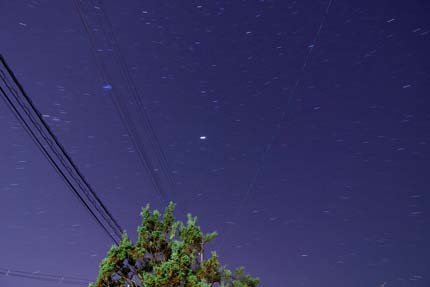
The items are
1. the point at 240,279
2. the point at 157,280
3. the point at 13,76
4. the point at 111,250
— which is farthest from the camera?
the point at 240,279

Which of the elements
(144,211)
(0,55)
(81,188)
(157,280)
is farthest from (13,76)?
(157,280)

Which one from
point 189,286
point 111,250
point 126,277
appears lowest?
point 189,286

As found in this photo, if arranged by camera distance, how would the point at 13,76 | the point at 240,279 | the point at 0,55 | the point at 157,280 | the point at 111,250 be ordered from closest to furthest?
the point at 0,55 → the point at 13,76 → the point at 157,280 → the point at 111,250 → the point at 240,279

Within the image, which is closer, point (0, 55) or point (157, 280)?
point (0, 55)

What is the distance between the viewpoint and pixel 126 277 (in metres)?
9.84

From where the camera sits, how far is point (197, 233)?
10.6 meters

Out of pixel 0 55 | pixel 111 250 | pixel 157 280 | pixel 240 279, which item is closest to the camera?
pixel 0 55

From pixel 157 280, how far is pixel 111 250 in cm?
183

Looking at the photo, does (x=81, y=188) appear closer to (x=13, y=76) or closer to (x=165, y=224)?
(x=165, y=224)

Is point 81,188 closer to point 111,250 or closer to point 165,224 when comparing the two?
point 111,250

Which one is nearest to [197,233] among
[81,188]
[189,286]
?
[189,286]

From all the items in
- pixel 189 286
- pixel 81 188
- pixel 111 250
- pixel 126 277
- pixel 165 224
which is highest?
pixel 81 188

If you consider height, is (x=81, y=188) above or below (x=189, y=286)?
above

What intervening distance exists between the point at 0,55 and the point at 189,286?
24.9ft
